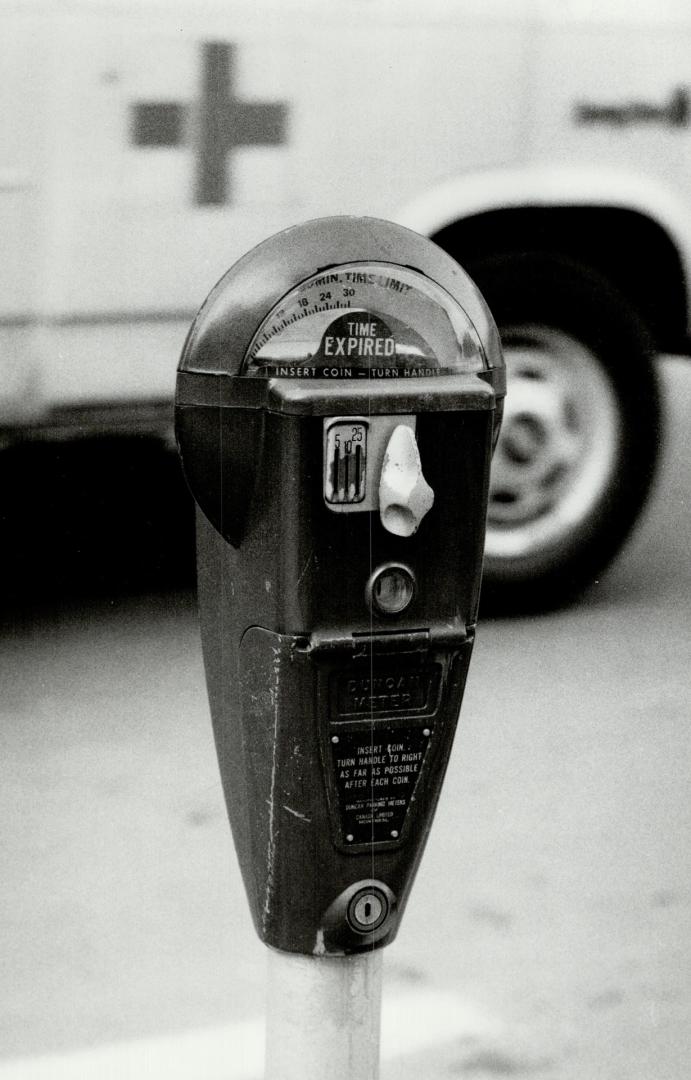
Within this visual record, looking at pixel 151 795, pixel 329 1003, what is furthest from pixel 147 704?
pixel 329 1003

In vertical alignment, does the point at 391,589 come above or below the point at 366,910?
above

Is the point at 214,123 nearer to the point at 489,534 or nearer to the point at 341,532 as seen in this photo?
the point at 489,534

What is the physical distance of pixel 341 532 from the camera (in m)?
1.79

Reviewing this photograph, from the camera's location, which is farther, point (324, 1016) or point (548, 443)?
point (548, 443)

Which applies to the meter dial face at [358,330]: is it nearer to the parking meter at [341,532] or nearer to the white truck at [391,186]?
the parking meter at [341,532]

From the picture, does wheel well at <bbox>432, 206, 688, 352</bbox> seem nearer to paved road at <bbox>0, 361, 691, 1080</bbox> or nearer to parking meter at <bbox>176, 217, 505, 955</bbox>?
paved road at <bbox>0, 361, 691, 1080</bbox>

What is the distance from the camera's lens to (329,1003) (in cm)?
192

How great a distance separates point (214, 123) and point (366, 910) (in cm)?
253

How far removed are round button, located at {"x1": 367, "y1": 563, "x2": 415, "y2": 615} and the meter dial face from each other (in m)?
0.21

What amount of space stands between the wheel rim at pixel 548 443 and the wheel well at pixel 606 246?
0.80ft

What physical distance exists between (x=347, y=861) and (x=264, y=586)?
1.07ft

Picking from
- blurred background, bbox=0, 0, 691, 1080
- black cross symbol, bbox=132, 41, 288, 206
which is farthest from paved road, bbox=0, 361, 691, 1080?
black cross symbol, bbox=132, 41, 288, 206

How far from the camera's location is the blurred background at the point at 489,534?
3094 millimetres

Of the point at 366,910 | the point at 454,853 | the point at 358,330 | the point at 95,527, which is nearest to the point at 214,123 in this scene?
the point at 95,527
